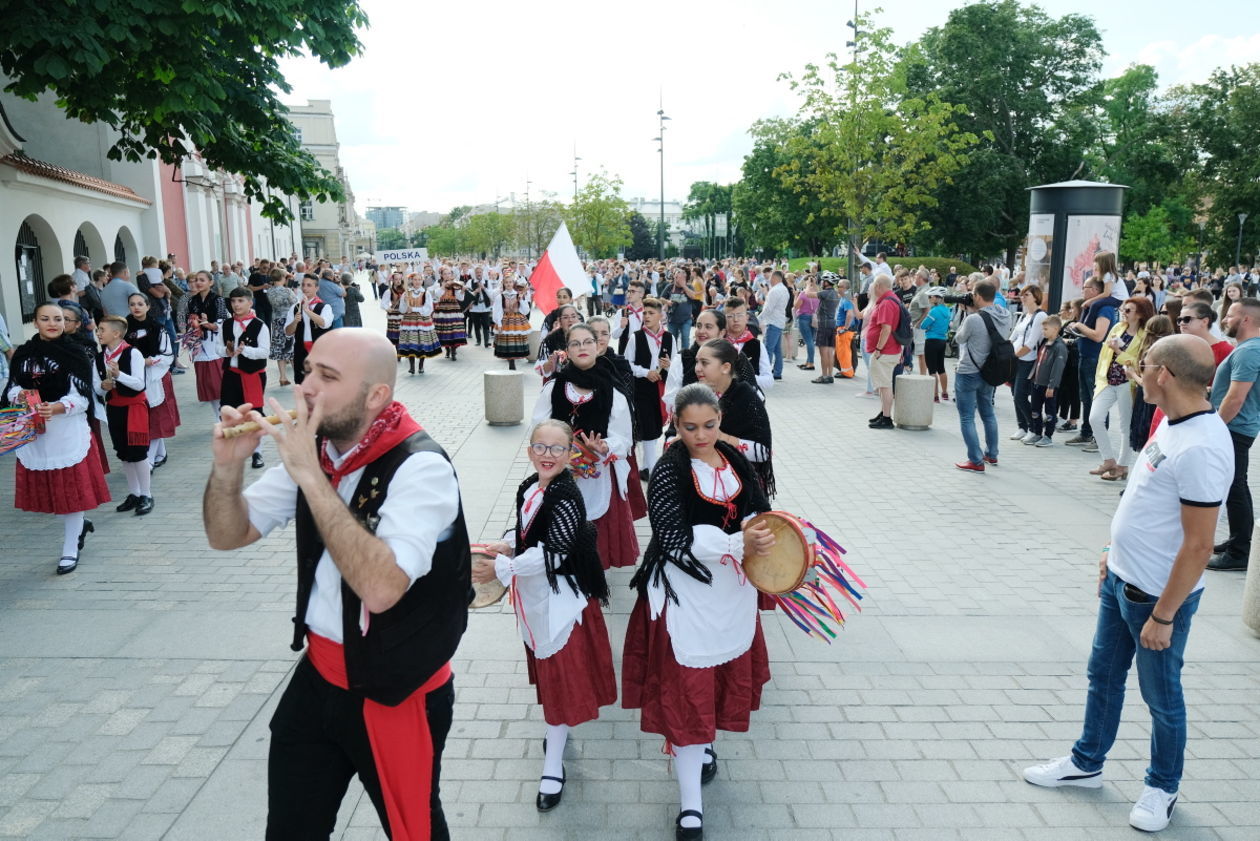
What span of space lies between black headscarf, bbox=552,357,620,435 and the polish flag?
557cm

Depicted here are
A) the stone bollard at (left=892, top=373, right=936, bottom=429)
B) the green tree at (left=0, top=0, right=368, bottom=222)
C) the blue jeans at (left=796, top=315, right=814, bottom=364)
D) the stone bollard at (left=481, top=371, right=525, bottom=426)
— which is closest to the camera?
the green tree at (left=0, top=0, right=368, bottom=222)

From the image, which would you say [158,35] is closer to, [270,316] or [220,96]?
[220,96]

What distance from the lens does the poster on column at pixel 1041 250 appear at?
632 inches

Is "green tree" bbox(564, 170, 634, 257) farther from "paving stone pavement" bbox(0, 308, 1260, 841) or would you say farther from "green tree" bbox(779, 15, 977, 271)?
"paving stone pavement" bbox(0, 308, 1260, 841)

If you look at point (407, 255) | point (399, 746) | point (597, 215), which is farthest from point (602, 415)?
point (597, 215)

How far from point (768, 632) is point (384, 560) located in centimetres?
388

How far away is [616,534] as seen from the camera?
620 cm

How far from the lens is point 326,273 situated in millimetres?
19609

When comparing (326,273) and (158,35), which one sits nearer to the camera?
(158,35)

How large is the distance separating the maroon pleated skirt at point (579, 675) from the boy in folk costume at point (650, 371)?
4.71 metres

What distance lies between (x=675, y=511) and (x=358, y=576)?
64.8 inches

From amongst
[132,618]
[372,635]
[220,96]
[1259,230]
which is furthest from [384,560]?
[1259,230]

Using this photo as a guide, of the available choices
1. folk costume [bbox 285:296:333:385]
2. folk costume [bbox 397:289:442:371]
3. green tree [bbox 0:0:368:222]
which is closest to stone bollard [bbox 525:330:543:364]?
folk costume [bbox 397:289:442:371]

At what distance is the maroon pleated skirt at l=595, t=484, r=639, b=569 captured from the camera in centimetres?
614
